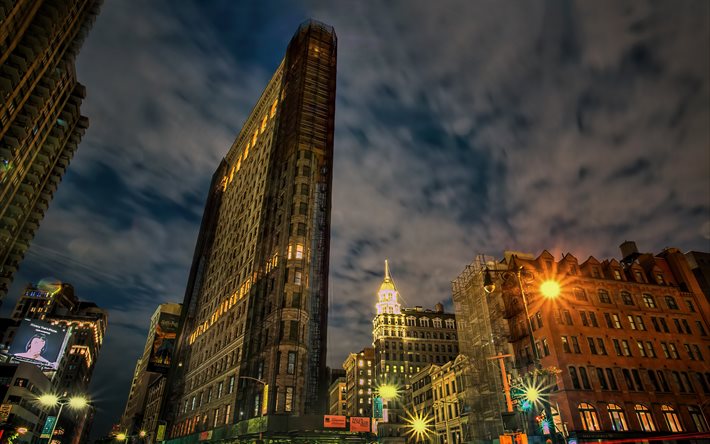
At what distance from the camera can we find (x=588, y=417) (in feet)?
137

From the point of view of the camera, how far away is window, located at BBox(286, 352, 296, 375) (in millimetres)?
43094

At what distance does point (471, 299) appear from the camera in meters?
63.5

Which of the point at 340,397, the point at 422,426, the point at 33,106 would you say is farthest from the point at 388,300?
the point at 33,106

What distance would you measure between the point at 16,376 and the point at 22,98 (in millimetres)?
56828

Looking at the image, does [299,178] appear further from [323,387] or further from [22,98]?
[22,98]

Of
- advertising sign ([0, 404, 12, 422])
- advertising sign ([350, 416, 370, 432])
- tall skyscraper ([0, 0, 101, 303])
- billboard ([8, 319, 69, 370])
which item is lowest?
advertising sign ([350, 416, 370, 432])

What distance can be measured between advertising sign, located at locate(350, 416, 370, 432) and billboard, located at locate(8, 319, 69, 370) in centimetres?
5822

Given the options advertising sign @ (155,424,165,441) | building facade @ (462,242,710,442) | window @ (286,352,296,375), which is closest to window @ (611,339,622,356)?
building facade @ (462,242,710,442)

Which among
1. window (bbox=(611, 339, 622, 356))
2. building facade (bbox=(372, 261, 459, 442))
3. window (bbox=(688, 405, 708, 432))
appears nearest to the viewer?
window (bbox=(688, 405, 708, 432))

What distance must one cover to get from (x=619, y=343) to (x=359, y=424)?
1307 inches

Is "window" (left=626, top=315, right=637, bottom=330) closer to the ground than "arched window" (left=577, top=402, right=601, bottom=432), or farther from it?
farther from it

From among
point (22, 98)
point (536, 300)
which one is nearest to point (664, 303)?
point (536, 300)

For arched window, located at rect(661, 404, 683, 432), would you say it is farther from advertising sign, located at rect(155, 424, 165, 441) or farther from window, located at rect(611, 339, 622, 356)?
advertising sign, located at rect(155, 424, 165, 441)

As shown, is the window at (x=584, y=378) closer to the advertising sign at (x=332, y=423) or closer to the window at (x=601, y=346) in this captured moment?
the window at (x=601, y=346)
